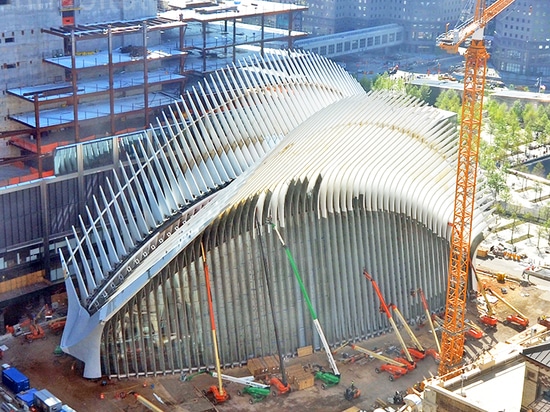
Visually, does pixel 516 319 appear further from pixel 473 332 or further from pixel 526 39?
pixel 526 39

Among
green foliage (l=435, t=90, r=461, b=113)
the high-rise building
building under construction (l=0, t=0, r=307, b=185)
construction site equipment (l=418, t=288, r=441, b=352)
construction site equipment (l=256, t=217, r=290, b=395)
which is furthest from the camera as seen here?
the high-rise building

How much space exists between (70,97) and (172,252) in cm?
3136

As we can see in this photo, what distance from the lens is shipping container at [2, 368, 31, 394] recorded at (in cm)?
7525

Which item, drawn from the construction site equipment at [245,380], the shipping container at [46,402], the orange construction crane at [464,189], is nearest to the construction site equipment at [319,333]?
the construction site equipment at [245,380]

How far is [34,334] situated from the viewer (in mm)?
83625

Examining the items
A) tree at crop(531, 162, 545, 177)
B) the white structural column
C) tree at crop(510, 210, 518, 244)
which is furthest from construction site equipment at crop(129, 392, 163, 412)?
tree at crop(531, 162, 545, 177)

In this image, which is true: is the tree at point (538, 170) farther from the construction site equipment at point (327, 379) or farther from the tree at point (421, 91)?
the construction site equipment at point (327, 379)

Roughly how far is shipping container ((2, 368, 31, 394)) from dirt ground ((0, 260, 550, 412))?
119 cm

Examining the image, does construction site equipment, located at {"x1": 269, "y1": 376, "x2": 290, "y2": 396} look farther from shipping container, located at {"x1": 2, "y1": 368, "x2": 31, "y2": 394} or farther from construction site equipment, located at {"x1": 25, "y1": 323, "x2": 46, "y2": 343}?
construction site equipment, located at {"x1": 25, "y1": 323, "x2": 46, "y2": 343}

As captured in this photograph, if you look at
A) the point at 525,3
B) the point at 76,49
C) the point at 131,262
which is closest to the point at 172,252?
the point at 131,262

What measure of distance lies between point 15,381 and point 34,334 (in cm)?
873

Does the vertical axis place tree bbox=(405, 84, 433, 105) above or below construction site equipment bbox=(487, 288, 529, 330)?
above

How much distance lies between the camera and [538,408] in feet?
182

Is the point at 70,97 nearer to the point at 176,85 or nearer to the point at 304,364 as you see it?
the point at 176,85
